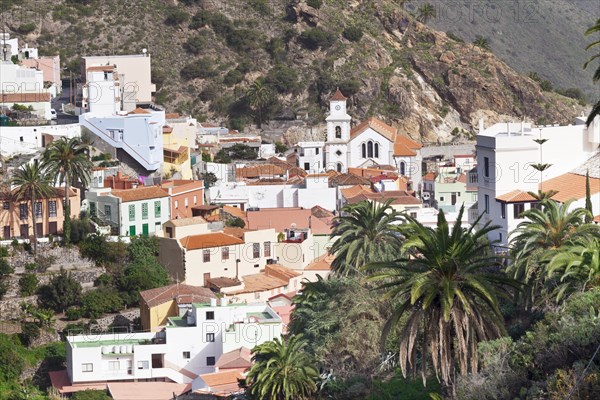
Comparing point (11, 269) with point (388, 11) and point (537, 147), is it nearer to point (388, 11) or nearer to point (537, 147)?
point (537, 147)

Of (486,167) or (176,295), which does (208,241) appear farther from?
(486,167)

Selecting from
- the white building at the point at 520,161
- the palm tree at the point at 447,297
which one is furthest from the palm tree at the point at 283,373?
the palm tree at the point at 447,297

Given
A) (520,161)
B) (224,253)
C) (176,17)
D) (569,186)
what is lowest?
(224,253)

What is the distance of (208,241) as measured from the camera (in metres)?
61.9

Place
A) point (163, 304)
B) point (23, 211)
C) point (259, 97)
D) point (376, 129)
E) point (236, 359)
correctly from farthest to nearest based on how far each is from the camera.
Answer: point (259, 97) < point (376, 129) < point (23, 211) < point (163, 304) < point (236, 359)

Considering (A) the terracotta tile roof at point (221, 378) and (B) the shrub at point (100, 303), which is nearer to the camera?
(A) the terracotta tile roof at point (221, 378)

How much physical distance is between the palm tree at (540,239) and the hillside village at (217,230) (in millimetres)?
112

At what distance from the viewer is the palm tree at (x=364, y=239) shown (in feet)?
158

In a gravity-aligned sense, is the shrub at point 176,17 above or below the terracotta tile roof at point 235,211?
above

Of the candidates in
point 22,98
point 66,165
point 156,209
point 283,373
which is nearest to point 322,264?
point 156,209

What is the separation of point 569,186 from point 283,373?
13.0 meters

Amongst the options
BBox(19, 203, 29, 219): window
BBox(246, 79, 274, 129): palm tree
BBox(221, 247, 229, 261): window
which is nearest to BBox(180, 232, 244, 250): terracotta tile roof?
BBox(221, 247, 229, 261): window

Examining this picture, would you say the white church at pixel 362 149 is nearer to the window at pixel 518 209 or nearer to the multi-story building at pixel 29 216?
the multi-story building at pixel 29 216

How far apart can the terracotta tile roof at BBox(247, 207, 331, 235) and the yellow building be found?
11.6 m
